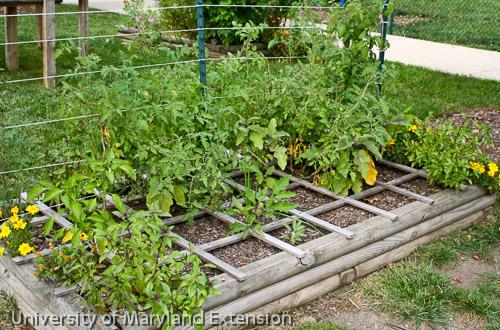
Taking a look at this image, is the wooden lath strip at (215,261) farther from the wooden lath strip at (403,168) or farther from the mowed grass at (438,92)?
the mowed grass at (438,92)

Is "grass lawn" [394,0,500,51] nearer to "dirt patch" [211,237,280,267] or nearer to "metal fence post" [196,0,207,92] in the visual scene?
"metal fence post" [196,0,207,92]

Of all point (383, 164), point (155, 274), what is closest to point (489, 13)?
point (383, 164)

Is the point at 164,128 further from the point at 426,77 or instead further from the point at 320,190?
the point at 426,77

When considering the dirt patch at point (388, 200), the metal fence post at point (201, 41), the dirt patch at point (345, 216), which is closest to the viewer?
the dirt patch at point (345, 216)

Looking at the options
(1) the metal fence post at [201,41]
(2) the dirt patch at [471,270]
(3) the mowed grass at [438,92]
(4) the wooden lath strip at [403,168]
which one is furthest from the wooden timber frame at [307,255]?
(3) the mowed grass at [438,92]

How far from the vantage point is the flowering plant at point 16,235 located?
3.18m

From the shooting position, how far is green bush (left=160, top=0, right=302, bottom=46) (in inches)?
325

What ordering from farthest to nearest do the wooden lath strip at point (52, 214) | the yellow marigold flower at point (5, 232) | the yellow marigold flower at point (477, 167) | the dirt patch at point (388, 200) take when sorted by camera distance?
1. the yellow marigold flower at point (477, 167)
2. the dirt patch at point (388, 200)
3. the wooden lath strip at point (52, 214)
4. the yellow marigold flower at point (5, 232)

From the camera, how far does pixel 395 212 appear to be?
390cm

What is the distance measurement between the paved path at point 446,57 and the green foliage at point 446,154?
3.64 metres

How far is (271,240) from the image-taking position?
3506mm

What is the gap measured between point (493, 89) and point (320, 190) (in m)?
3.82

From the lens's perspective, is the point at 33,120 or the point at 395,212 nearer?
the point at 395,212

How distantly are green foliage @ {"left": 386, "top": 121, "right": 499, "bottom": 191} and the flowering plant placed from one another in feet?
7.75
